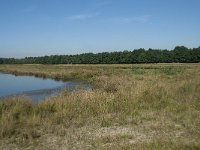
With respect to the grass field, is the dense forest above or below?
above

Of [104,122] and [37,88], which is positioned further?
[37,88]

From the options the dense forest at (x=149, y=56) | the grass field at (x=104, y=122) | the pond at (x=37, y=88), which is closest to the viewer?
the grass field at (x=104, y=122)

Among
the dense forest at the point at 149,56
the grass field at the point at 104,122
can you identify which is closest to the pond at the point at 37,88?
the grass field at the point at 104,122

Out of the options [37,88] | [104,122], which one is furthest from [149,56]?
[104,122]

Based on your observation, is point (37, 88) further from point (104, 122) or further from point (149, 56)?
point (149, 56)

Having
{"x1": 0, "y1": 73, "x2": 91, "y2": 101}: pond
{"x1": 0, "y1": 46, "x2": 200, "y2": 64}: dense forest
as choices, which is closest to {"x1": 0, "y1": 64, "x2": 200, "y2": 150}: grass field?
{"x1": 0, "y1": 73, "x2": 91, "y2": 101}: pond

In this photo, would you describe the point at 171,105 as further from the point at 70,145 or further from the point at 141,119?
the point at 70,145

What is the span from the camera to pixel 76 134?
959 cm

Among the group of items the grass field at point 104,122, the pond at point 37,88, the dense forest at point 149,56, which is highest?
the dense forest at point 149,56

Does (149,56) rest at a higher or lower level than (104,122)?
higher

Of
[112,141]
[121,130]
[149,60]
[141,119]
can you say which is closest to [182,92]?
[141,119]

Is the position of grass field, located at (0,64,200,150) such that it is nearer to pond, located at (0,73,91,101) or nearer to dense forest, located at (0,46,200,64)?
pond, located at (0,73,91,101)

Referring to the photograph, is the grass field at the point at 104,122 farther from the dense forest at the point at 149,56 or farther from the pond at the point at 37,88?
the dense forest at the point at 149,56

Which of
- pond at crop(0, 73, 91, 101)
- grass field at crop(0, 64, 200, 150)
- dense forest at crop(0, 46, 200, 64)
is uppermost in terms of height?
dense forest at crop(0, 46, 200, 64)
